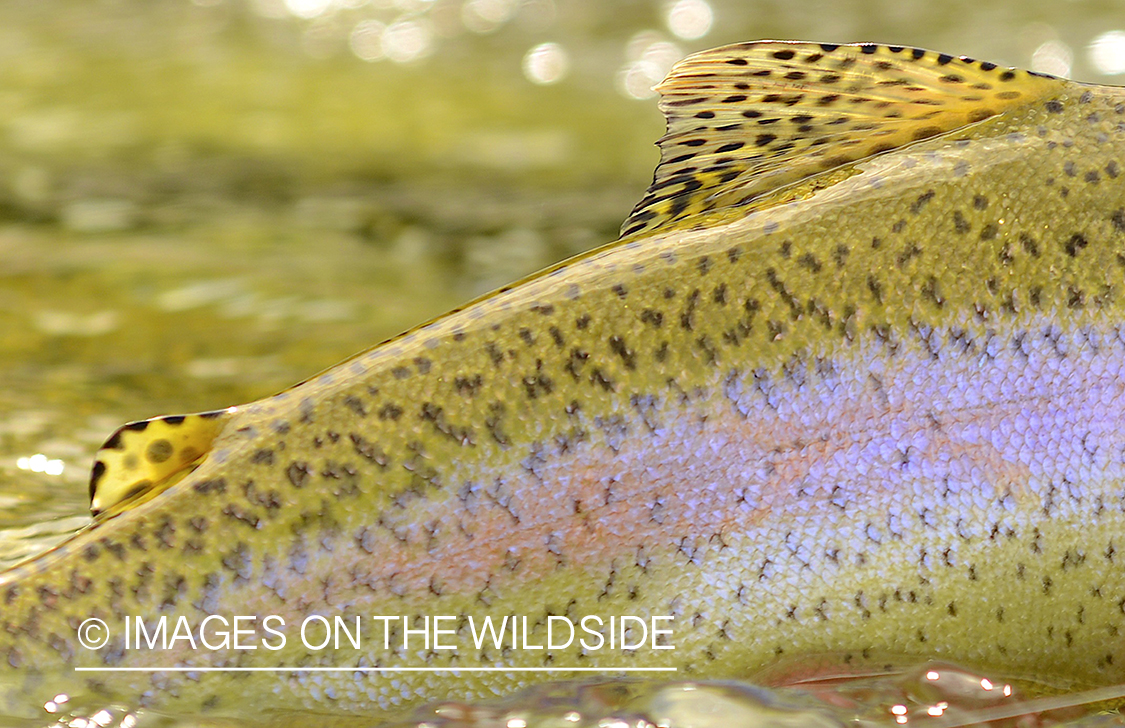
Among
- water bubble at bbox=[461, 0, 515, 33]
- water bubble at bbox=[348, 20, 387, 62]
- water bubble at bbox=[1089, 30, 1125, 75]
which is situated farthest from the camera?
water bubble at bbox=[461, 0, 515, 33]

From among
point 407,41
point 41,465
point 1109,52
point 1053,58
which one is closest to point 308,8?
point 407,41

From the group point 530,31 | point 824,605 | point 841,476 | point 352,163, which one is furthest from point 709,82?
point 530,31

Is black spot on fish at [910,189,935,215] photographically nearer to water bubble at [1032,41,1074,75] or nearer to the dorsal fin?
the dorsal fin

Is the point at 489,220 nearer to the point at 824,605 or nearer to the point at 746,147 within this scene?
the point at 746,147

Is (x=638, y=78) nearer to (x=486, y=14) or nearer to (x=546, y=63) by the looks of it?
(x=546, y=63)

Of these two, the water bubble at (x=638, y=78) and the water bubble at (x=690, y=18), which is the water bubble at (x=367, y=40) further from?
the water bubble at (x=690, y=18)

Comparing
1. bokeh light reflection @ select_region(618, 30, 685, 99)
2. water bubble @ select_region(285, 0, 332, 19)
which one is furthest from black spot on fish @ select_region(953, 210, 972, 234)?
water bubble @ select_region(285, 0, 332, 19)
